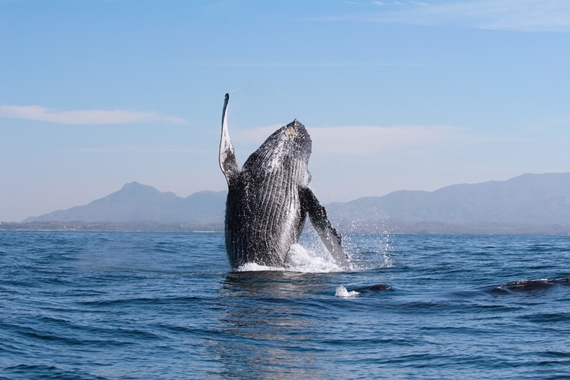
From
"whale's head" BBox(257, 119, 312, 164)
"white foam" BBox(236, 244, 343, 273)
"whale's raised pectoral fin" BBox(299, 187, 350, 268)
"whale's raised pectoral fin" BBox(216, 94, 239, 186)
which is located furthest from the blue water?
"whale's head" BBox(257, 119, 312, 164)

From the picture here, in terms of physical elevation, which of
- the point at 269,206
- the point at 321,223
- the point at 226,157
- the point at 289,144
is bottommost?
the point at 321,223

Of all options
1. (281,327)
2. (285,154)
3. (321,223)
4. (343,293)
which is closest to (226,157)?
(285,154)

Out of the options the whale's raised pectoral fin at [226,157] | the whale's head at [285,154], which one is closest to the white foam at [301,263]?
the whale's head at [285,154]

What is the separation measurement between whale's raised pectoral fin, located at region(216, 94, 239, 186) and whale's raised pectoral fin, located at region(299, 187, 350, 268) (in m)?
1.50

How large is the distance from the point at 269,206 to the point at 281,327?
5770mm

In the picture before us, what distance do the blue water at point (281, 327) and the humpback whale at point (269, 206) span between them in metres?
0.65

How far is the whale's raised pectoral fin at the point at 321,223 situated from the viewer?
1524 centimetres

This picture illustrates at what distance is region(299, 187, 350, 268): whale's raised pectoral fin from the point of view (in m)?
15.2

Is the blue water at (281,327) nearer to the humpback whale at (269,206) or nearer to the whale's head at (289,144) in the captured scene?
the humpback whale at (269,206)

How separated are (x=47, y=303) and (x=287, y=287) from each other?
3994mm

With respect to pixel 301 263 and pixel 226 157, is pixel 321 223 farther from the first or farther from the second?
pixel 226 157

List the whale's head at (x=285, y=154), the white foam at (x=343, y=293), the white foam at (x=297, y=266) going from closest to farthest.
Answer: the white foam at (x=343, y=293) < the white foam at (x=297, y=266) < the whale's head at (x=285, y=154)

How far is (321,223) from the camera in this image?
1533cm

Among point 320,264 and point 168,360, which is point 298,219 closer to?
point 320,264
